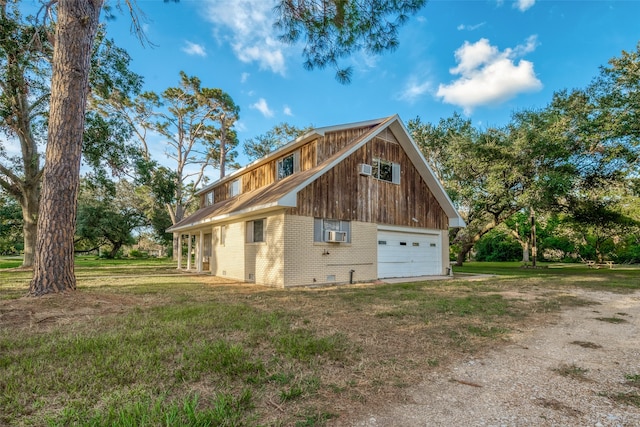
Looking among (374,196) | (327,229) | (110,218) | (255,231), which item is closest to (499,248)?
(374,196)

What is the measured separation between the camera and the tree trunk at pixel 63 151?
6.76 m

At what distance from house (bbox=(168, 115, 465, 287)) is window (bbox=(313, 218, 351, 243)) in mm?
34

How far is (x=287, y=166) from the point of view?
520 inches

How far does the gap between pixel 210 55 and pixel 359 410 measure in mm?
15578

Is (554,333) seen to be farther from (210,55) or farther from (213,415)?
(210,55)

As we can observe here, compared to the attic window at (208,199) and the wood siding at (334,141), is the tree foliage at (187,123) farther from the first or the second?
the wood siding at (334,141)

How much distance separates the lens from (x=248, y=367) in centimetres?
322

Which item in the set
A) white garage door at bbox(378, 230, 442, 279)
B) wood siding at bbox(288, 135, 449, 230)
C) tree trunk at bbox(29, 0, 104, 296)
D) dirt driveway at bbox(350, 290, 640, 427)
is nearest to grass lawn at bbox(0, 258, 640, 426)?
dirt driveway at bbox(350, 290, 640, 427)

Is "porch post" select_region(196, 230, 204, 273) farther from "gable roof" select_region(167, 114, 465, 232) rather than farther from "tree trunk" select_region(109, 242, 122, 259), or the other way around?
"tree trunk" select_region(109, 242, 122, 259)

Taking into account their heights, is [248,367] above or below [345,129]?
below

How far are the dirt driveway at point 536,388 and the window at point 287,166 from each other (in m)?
9.80

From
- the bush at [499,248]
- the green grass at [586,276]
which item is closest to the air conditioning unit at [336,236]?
the green grass at [586,276]

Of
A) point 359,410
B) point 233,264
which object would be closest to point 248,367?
point 359,410

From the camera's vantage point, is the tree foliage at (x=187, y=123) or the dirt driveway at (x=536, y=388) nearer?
the dirt driveway at (x=536, y=388)
